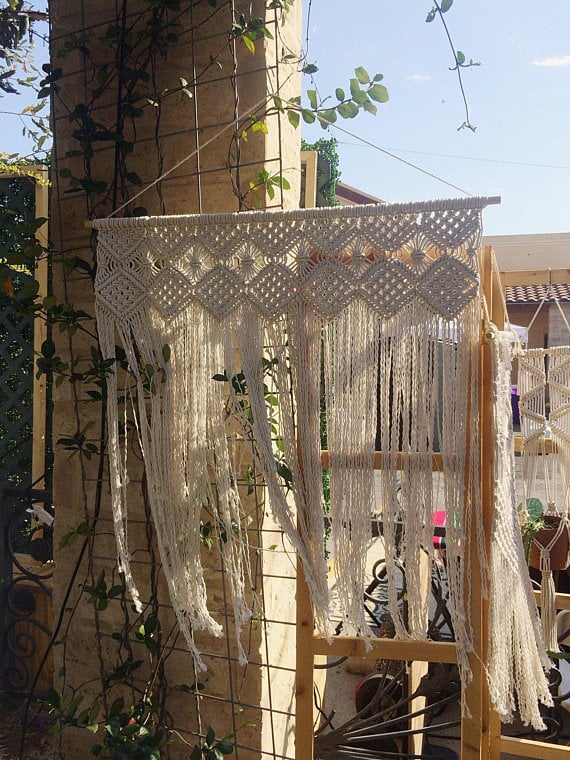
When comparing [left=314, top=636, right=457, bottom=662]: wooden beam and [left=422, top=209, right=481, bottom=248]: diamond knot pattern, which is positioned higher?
[left=422, top=209, right=481, bottom=248]: diamond knot pattern

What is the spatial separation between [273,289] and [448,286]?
1.04 ft

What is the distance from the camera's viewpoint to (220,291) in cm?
125

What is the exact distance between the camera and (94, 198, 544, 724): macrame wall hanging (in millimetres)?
1137

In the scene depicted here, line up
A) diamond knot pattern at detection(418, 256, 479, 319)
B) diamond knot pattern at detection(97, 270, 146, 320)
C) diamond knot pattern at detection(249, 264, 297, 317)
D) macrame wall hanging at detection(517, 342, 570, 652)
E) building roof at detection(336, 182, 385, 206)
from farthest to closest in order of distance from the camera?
building roof at detection(336, 182, 385, 206) → macrame wall hanging at detection(517, 342, 570, 652) → diamond knot pattern at detection(97, 270, 146, 320) → diamond knot pattern at detection(249, 264, 297, 317) → diamond knot pattern at detection(418, 256, 479, 319)

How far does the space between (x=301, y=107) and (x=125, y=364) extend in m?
0.72

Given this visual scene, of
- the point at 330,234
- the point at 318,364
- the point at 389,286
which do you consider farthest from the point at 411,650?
the point at 330,234

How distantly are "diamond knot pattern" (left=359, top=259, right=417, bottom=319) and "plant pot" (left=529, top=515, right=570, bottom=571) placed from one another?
3.23ft

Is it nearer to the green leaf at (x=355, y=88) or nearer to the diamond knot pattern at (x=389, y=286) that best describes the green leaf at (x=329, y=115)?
the green leaf at (x=355, y=88)

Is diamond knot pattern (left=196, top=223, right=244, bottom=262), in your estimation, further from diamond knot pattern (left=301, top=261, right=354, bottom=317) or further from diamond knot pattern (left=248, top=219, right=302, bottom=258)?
diamond knot pattern (left=301, top=261, right=354, bottom=317)

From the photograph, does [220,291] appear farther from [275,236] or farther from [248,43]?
[248,43]

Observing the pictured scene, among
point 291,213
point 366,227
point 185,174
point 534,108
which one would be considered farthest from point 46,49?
point 534,108

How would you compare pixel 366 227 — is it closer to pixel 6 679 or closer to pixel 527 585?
pixel 527 585

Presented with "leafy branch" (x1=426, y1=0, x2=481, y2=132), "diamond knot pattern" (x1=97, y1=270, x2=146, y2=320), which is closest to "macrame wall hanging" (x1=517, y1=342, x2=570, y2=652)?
"leafy branch" (x1=426, y1=0, x2=481, y2=132)

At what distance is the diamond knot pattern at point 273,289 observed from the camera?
47.4 inches
